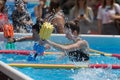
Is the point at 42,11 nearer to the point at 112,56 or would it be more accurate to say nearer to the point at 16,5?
the point at 16,5

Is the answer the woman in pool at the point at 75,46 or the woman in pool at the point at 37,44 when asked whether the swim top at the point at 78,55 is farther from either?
the woman in pool at the point at 37,44

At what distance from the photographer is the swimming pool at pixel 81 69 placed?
7.94 metres

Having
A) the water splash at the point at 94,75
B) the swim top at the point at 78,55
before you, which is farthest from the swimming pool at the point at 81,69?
the swim top at the point at 78,55

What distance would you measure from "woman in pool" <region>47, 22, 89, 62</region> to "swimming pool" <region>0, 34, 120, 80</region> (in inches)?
9.5

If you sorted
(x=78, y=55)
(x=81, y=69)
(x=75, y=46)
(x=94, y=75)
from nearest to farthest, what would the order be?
1. (x=94, y=75)
2. (x=81, y=69)
3. (x=75, y=46)
4. (x=78, y=55)

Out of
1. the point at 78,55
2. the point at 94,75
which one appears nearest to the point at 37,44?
the point at 78,55

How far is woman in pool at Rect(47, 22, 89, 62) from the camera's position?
8.37 meters

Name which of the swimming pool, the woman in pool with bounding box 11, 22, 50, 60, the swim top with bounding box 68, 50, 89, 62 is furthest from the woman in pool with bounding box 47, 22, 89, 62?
the woman in pool with bounding box 11, 22, 50, 60

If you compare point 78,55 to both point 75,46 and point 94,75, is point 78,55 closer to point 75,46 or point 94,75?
point 75,46

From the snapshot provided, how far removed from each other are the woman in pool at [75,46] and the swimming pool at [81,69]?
241 millimetres

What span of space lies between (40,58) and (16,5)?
3.33 metres

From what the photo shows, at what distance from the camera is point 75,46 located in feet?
27.7

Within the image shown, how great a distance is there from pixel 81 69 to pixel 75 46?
435mm

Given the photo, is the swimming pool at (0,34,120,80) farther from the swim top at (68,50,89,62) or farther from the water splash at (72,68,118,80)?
the swim top at (68,50,89,62)
